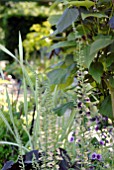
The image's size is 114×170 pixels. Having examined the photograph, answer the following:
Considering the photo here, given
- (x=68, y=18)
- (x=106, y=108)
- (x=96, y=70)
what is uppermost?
(x=68, y=18)

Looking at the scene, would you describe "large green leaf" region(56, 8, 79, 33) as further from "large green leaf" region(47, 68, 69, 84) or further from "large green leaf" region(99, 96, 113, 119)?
"large green leaf" region(99, 96, 113, 119)

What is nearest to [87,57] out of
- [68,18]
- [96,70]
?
[96,70]

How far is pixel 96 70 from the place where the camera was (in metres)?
1.91

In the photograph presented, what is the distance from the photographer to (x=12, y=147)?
221cm

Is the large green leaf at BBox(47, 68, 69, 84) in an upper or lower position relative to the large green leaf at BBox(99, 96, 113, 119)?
upper

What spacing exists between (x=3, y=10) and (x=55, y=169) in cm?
950

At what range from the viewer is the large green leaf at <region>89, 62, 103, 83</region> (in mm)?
1874

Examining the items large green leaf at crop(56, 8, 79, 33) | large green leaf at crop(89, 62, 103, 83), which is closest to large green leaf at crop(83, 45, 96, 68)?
large green leaf at crop(89, 62, 103, 83)

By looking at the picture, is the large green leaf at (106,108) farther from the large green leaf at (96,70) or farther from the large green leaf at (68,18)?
the large green leaf at (68,18)

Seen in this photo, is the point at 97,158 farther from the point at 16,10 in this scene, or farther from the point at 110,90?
the point at 16,10

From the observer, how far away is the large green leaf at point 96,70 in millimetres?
1874

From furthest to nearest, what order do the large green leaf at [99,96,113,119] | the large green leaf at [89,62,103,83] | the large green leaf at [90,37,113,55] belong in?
1. the large green leaf at [99,96,113,119]
2. the large green leaf at [89,62,103,83]
3. the large green leaf at [90,37,113,55]

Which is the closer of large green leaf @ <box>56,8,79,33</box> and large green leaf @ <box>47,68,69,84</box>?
large green leaf @ <box>56,8,79,33</box>

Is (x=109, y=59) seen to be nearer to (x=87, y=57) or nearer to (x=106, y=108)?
(x=87, y=57)
